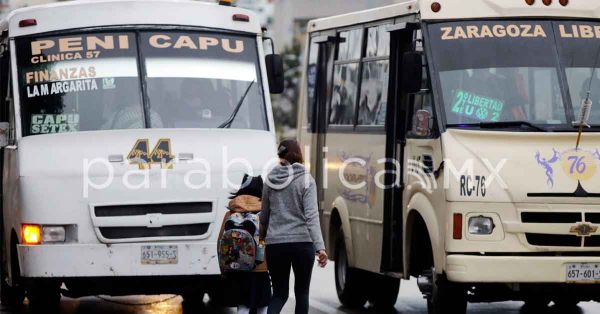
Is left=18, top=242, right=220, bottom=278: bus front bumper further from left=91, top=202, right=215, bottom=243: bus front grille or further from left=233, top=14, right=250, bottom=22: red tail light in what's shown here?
left=233, top=14, right=250, bottom=22: red tail light

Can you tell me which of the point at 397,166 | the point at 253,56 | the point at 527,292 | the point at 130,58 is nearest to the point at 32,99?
the point at 130,58

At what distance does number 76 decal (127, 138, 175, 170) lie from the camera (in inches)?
522

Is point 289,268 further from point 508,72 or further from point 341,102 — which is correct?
point 341,102

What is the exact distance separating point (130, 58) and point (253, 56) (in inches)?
46.7

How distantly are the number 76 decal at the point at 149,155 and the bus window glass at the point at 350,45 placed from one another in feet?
9.72

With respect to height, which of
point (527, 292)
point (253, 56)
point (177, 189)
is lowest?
point (527, 292)

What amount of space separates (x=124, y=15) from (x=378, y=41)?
2494mm

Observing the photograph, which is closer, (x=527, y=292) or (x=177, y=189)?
(x=527, y=292)

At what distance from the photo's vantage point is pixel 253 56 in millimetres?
14406

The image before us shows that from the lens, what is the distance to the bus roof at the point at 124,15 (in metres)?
14.0

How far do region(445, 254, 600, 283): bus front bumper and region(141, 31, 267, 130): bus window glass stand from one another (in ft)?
9.62

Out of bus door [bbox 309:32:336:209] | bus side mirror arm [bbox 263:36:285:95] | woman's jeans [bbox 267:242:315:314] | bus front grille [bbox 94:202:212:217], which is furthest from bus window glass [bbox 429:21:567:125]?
bus door [bbox 309:32:336:209]

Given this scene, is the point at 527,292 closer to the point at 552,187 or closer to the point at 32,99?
the point at 552,187

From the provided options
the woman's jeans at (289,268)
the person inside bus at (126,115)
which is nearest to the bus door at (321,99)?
the person inside bus at (126,115)
